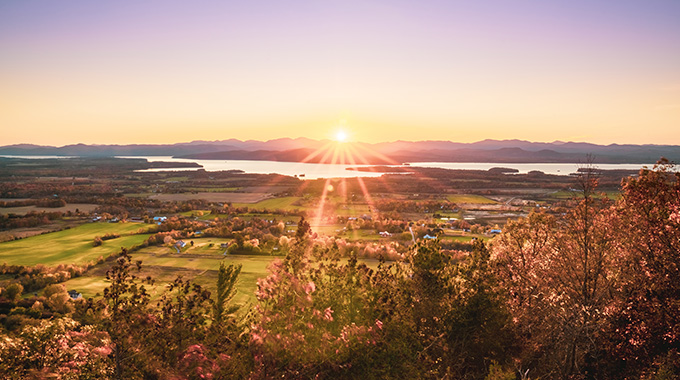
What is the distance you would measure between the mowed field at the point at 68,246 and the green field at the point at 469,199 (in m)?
98.1

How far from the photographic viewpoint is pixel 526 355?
18.0 meters

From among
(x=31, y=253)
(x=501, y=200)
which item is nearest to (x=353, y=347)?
(x=31, y=253)

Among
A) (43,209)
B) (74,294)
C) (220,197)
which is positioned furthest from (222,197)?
(74,294)

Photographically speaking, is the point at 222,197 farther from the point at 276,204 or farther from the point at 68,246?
the point at 68,246

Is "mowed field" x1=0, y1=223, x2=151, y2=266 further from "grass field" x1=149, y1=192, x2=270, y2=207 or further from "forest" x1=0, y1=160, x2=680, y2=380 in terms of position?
"forest" x1=0, y1=160, x2=680, y2=380

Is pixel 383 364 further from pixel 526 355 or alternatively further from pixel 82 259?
pixel 82 259

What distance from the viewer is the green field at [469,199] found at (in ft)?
414

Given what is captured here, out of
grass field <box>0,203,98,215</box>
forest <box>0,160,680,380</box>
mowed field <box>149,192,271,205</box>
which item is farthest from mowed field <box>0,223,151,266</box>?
forest <box>0,160,680,380</box>

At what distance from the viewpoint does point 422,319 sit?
17250 millimetres

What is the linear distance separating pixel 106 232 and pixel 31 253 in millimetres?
15982

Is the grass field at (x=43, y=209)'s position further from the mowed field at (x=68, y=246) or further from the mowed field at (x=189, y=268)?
the mowed field at (x=189, y=268)

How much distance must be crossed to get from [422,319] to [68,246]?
2873 inches

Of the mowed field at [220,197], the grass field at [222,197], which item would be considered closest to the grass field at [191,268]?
the grass field at [222,197]

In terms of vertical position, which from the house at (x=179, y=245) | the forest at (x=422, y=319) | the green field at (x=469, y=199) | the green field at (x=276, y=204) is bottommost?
the house at (x=179, y=245)
